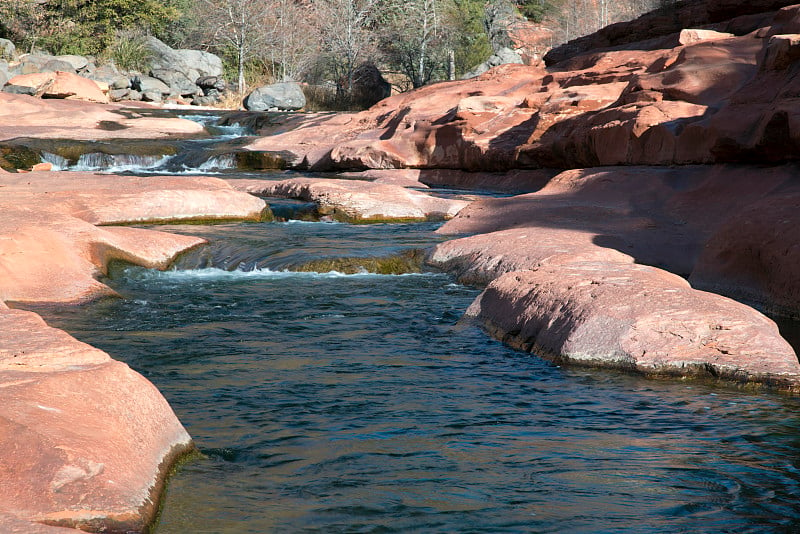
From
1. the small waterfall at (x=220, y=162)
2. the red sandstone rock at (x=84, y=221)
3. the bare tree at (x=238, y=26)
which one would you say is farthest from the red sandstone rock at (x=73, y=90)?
the red sandstone rock at (x=84, y=221)

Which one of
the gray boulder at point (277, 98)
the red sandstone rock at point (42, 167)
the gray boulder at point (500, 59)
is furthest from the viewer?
the gray boulder at point (500, 59)

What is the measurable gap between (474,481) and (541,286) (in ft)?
8.50

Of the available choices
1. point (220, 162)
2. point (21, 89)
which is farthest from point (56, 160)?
point (21, 89)

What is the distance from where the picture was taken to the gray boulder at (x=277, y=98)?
106ft

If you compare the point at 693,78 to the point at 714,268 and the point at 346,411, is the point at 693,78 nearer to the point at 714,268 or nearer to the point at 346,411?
the point at 714,268

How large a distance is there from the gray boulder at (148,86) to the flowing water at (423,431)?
28.2 m

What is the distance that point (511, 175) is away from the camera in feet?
52.9

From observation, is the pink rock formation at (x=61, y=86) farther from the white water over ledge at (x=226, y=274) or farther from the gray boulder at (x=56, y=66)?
the white water over ledge at (x=226, y=274)

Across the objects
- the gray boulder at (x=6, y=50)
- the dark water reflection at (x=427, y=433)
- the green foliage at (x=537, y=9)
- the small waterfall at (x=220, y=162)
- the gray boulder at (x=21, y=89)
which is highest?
the green foliage at (x=537, y=9)

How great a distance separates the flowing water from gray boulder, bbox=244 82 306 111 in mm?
26206

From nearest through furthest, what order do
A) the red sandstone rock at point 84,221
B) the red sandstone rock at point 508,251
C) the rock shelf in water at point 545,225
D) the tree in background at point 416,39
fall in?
the rock shelf in water at point 545,225
the red sandstone rock at point 84,221
the red sandstone rock at point 508,251
the tree in background at point 416,39

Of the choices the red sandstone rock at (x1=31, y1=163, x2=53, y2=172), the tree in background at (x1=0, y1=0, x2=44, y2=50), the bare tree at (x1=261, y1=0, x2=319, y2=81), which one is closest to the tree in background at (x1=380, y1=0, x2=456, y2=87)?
the bare tree at (x1=261, y1=0, x2=319, y2=81)

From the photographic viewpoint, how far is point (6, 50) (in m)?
35.3

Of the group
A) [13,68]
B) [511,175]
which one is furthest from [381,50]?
[511,175]
